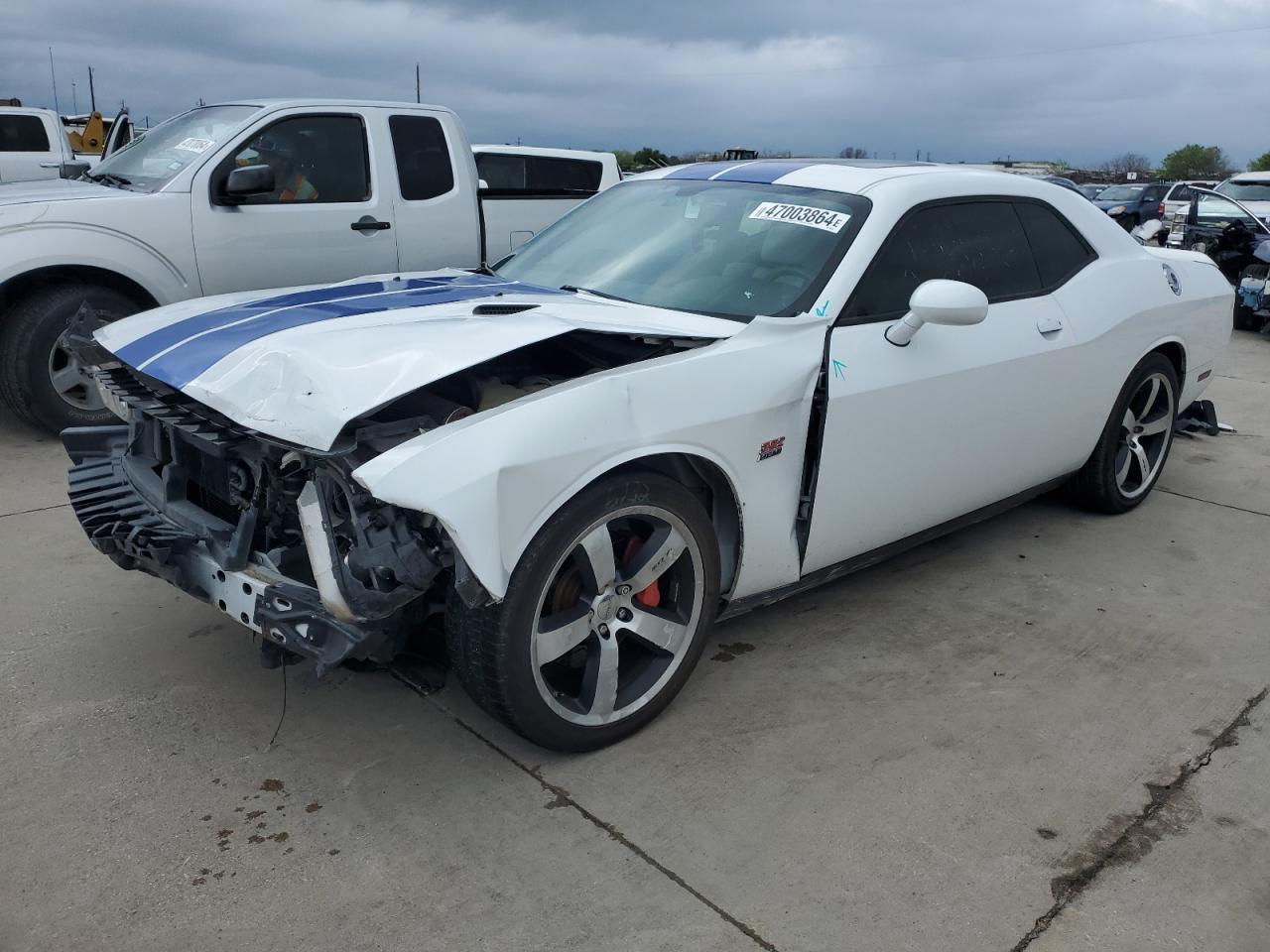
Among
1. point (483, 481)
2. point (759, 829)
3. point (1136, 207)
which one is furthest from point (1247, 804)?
point (1136, 207)

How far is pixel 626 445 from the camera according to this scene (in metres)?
2.73

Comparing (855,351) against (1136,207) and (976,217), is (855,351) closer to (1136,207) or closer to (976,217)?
(976,217)

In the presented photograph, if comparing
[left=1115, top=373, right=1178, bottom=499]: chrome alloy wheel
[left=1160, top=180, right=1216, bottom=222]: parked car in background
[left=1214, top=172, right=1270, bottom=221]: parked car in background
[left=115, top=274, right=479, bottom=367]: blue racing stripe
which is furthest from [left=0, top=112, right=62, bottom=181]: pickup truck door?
[left=1214, top=172, right=1270, bottom=221]: parked car in background

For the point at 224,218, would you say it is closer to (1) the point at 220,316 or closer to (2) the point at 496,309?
(1) the point at 220,316

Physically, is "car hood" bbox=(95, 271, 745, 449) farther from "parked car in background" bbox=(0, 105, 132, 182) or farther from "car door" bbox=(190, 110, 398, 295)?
"parked car in background" bbox=(0, 105, 132, 182)

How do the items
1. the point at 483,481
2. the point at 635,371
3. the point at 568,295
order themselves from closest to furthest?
the point at 483,481, the point at 635,371, the point at 568,295

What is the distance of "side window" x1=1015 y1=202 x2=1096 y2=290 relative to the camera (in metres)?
4.23

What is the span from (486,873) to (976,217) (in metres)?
2.94

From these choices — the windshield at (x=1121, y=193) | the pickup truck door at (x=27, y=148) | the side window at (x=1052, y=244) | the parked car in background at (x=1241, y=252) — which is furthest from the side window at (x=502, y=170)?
the windshield at (x=1121, y=193)

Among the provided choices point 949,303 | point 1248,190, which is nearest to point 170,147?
point 949,303

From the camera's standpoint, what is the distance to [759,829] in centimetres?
270

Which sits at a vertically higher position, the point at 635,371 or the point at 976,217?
the point at 976,217

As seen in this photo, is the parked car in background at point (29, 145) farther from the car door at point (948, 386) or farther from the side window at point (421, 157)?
the car door at point (948, 386)

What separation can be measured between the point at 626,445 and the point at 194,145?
4.73 metres
